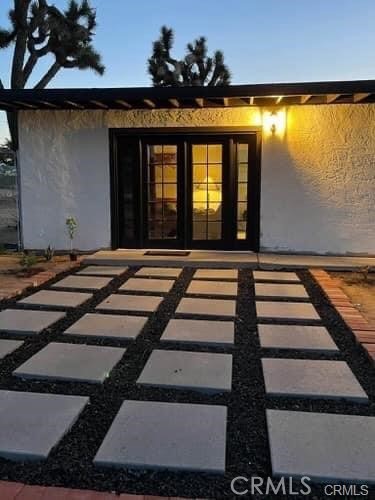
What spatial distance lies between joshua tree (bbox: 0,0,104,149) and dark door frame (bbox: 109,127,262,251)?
4.89 m

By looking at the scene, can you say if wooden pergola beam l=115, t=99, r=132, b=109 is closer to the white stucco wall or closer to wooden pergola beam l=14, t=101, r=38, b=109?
the white stucco wall

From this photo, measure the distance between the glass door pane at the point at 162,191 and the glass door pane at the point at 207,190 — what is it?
307mm

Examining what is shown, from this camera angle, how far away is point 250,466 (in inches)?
70.5

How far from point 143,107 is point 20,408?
4998mm

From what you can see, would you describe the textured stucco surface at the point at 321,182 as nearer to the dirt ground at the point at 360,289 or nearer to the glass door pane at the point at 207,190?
the glass door pane at the point at 207,190

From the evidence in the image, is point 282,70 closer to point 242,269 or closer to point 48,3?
point 48,3

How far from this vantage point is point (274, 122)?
20.2ft

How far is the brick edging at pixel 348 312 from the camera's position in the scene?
3034mm

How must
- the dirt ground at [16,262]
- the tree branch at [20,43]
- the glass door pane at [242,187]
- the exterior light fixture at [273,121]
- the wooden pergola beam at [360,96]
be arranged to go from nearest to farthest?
1. the wooden pergola beam at [360,96]
2. the dirt ground at [16,262]
3. the exterior light fixture at [273,121]
4. the glass door pane at [242,187]
5. the tree branch at [20,43]

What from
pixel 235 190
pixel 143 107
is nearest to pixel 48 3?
pixel 143 107

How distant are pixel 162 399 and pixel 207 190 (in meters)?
4.59

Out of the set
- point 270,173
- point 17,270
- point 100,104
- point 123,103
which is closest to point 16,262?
point 17,270

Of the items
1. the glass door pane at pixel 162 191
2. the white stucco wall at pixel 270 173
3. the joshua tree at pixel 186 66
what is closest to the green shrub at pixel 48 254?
the white stucco wall at pixel 270 173

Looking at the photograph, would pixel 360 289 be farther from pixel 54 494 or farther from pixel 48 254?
pixel 48 254
